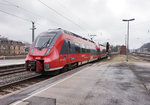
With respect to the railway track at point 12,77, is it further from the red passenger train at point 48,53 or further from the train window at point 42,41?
the train window at point 42,41

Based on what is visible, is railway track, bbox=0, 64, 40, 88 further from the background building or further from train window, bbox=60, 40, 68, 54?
the background building

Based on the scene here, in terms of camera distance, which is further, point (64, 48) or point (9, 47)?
point (9, 47)

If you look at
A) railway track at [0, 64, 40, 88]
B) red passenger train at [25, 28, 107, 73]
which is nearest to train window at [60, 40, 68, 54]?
red passenger train at [25, 28, 107, 73]

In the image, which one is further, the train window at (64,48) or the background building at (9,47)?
the background building at (9,47)

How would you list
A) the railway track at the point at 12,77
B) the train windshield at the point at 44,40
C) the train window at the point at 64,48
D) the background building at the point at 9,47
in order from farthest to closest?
the background building at the point at 9,47
the train window at the point at 64,48
the train windshield at the point at 44,40
the railway track at the point at 12,77

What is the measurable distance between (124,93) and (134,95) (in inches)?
15.8

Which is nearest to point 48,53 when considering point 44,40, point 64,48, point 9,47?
point 44,40

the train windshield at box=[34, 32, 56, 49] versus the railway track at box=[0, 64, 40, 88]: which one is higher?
the train windshield at box=[34, 32, 56, 49]

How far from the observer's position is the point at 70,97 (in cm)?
463

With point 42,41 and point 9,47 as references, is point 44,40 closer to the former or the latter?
point 42,41

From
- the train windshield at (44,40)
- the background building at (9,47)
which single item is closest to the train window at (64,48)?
the train windshield at (44,40)

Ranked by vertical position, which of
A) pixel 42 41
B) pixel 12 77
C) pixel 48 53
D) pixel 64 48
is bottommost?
pixel 12 77

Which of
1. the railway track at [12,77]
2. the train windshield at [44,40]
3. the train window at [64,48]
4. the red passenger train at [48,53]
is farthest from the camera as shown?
the train window at [64,48]

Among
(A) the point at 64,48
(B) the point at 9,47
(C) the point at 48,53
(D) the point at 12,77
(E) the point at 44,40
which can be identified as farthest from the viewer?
(B) the point at 9,47
